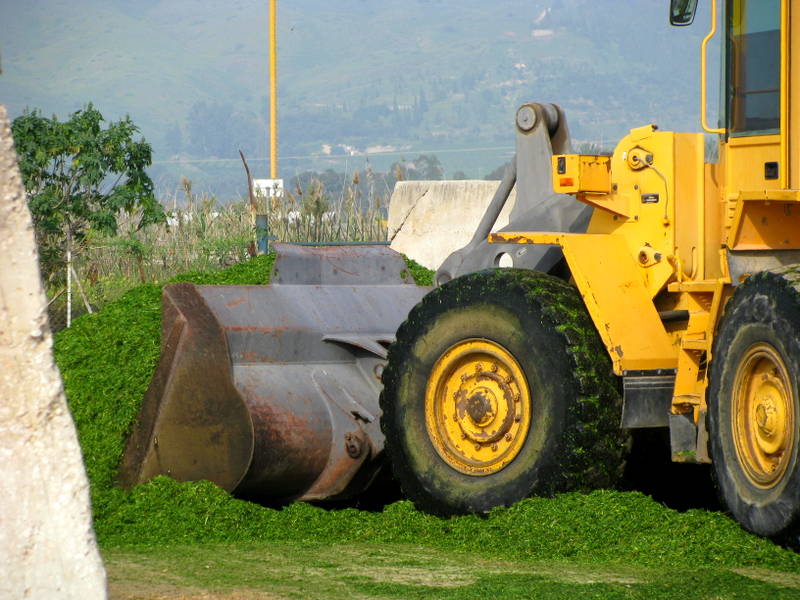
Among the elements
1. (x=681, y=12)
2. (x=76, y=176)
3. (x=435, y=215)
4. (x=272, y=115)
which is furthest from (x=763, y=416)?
(x=272, y=115)

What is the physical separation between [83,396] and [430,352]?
7.20ft

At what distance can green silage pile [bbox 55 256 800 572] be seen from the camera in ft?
17.7

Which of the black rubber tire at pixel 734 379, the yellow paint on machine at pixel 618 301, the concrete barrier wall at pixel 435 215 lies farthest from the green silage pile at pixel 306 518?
the concrete barrier wall at pixel 435 215

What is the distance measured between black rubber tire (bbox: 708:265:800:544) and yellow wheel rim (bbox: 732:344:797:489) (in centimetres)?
3

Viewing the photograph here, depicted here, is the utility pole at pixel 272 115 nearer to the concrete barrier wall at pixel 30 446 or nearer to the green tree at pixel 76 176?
the green tree at pixel 76 176

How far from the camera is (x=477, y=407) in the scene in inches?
254

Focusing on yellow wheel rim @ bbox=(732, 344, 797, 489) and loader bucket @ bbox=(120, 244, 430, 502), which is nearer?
yellow wheel rim @ bbox=(732, 344, 797, 489)

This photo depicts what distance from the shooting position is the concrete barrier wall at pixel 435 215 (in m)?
14.1

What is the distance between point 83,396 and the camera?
760cm

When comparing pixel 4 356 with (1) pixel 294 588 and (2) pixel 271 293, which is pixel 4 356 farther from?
(2) pixel 271 293

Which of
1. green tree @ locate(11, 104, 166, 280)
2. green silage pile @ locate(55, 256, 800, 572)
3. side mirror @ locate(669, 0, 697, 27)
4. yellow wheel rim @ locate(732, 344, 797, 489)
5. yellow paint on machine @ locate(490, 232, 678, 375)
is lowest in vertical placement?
green silage pile @ locate(55, 256, 800, 572)

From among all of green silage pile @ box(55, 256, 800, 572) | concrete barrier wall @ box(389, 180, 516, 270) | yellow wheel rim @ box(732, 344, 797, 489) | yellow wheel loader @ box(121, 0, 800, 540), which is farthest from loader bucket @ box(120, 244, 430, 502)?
concrete barrier wall @ box(389, 180, 516, 270)

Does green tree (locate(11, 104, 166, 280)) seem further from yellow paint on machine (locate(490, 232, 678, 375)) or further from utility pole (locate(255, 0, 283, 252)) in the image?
yellow paint on machine (locate(490, 232, 678, 375))

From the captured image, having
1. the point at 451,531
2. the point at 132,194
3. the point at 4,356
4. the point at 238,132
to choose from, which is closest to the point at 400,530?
the point at 451,531
